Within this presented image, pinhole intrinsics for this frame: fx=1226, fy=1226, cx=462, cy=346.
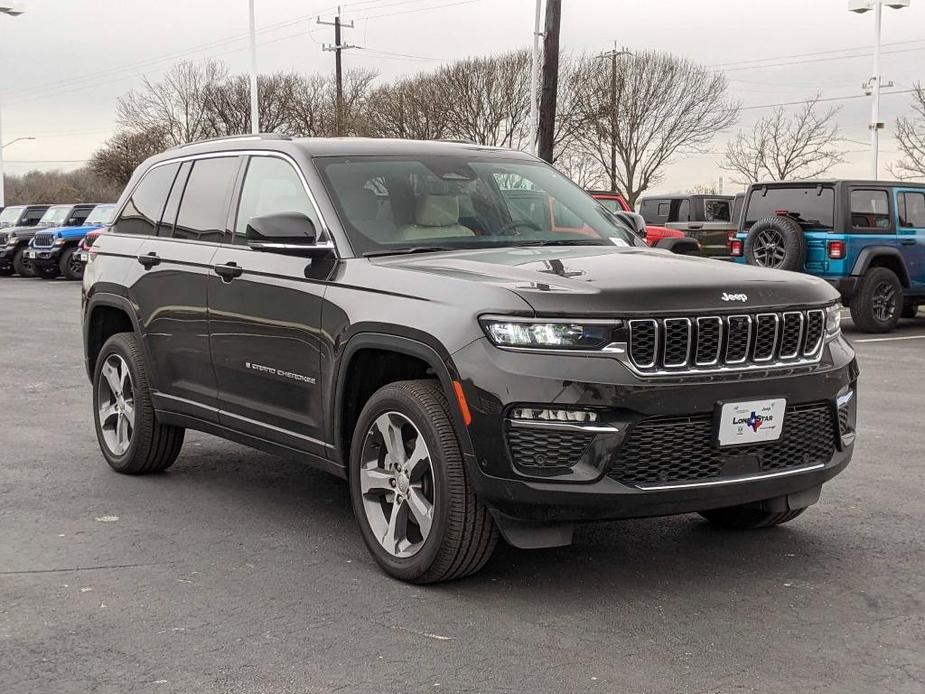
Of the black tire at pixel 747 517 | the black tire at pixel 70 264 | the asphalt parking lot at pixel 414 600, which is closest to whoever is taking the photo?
the asphalt parking lot at pixel 414 600

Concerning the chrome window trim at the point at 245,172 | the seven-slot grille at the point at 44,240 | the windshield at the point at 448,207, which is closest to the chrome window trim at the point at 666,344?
the windshield at the point at 448,207

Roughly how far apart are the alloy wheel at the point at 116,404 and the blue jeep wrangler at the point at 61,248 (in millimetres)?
23029

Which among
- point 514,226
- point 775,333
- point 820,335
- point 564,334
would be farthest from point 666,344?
point 514,226

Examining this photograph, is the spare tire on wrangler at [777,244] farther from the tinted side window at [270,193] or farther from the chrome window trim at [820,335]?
the chrome window trim at [820,335]

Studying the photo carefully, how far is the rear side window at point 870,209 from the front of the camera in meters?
15.3

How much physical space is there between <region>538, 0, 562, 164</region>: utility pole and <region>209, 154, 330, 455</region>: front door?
18.2m

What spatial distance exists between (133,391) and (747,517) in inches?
131

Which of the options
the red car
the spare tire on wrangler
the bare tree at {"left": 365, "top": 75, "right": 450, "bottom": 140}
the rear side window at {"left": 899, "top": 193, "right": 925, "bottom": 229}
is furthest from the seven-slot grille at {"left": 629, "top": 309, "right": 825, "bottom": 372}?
the bare tree at {"left": 365, "top": 75, "right": 450, "bottom": 140}

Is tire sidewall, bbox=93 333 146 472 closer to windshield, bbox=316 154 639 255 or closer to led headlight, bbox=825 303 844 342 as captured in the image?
windshield, bbox=316 154 639 255

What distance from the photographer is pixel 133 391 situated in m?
6.70

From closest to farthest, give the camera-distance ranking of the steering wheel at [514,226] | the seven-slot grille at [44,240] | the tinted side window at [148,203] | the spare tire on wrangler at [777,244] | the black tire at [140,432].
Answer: the steering wheel at [514,226] → the black tire at [140,432] → the tinted side window at [148,203] → the spare tire on wrangler at [777,244] → the seven-slot grille at [44,240]

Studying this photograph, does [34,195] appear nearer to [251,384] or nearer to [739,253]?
[739,253]

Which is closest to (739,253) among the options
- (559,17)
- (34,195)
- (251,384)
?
(559,17)

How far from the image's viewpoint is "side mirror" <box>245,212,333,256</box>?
5.17m
